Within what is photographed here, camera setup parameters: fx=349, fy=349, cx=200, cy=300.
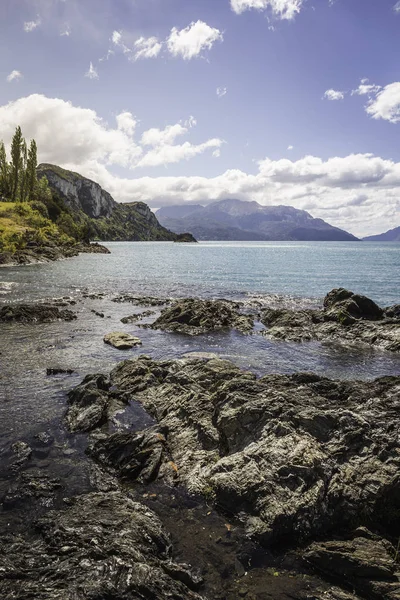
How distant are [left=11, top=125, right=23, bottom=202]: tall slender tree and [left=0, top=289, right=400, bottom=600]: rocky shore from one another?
167096 mm

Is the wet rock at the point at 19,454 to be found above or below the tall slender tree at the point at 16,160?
below

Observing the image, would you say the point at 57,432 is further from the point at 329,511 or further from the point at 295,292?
the point at 295,292

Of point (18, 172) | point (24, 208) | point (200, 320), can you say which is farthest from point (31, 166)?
point (200, 320)

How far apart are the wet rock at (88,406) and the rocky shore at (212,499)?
0.07 m

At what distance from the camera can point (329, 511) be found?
426 inches

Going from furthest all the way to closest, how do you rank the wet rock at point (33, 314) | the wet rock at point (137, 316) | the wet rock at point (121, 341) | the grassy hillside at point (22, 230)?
the grassy hillside at point (22, 230) → the wet rock at point (137, 316) → the wet rock at point (33, 314) → the wet rock at point (121, 341)

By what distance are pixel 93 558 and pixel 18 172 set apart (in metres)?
184

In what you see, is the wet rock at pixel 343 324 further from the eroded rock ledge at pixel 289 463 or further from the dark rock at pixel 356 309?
the eroded rock ledge at pixel 289 463

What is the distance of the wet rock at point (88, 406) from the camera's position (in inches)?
639

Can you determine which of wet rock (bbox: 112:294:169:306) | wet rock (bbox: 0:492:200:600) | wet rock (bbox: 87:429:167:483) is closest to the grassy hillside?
wet rock (bbox: 112:294:169:306)

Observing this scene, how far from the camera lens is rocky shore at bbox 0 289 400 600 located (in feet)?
27.8

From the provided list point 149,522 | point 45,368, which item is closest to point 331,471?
point 149,522

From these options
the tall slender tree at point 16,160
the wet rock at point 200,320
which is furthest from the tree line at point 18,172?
the wet rock at point 200,320

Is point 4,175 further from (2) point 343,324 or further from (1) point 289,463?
(1) point 289,463
